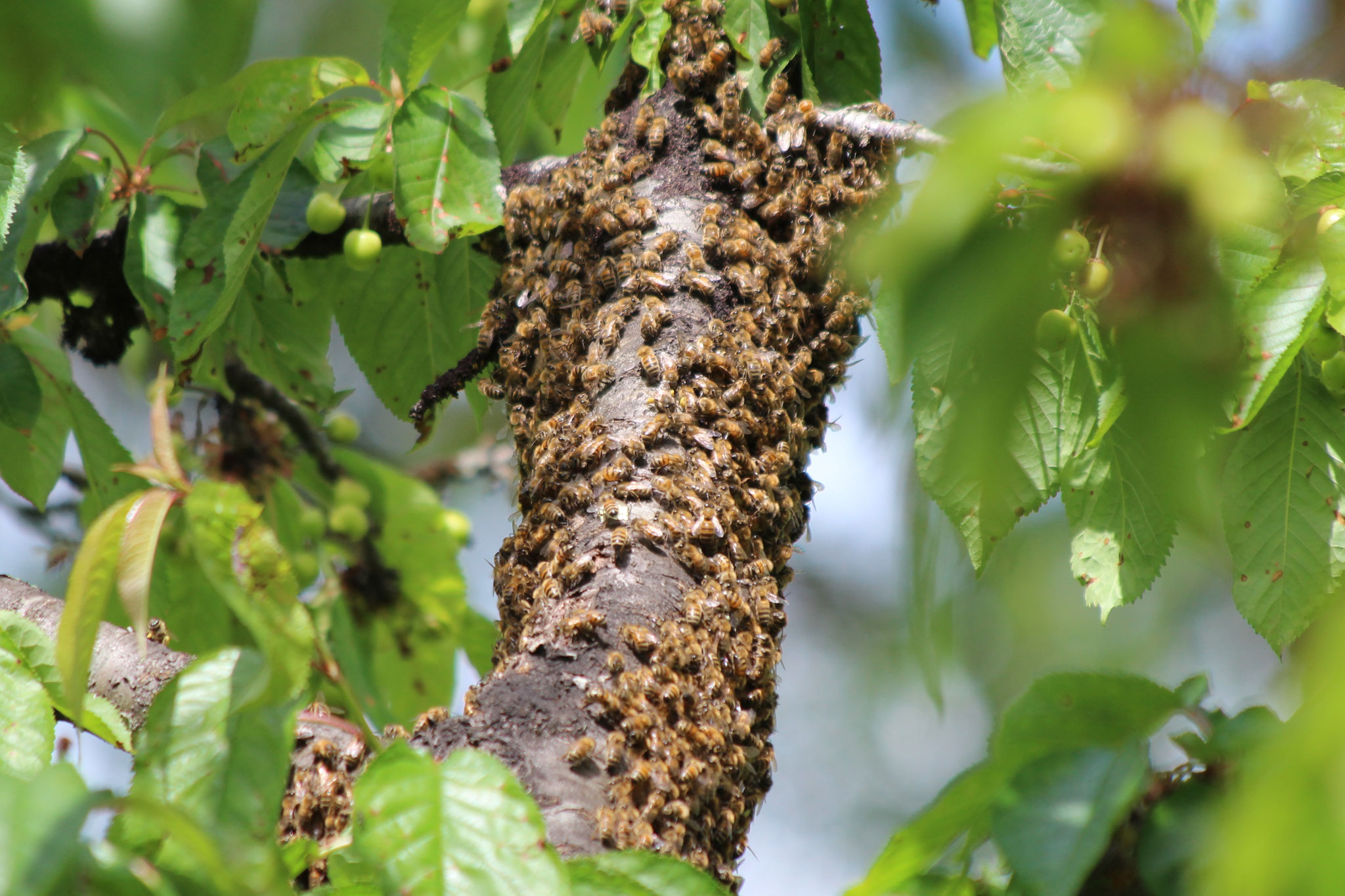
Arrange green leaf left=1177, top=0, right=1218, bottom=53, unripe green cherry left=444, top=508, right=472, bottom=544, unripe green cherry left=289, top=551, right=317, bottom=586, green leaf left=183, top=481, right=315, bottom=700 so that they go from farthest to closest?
unripe green cherry left=444, top=508, right=472, bottom=544, unripe green cherry left=289, top=551, right=317, bottom=586, green leaf left=1177, top=0, right=1218, bottom=53, green leaf left=183, top=481, right=315, bottom=700

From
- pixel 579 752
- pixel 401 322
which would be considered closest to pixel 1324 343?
pixel 579 752

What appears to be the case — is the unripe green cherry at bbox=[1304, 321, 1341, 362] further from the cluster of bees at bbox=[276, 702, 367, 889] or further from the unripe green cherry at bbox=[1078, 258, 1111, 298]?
the cluster of bees at bbox=[276, 702, 367, 889]

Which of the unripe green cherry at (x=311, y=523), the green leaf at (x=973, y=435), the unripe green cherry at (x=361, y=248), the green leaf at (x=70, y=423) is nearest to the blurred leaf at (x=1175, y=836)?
the green leaf at (x=973, y=435)

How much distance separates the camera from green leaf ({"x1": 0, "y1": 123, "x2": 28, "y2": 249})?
1.08m

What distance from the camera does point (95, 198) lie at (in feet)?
6.12

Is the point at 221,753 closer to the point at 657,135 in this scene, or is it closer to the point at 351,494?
the point at 657,135

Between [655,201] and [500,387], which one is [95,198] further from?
[655,201]

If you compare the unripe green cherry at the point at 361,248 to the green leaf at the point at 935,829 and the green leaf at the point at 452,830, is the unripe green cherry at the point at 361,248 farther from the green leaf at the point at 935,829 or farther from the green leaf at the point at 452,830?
the green leaf at the point at 935,829

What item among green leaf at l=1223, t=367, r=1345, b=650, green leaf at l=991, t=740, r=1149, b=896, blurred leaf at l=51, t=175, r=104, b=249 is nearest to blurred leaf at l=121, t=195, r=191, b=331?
blurred leaf at l=51, t=175, r=104, b=249

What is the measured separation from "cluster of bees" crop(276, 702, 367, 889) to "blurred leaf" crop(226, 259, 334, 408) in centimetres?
113

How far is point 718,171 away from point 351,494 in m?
1.77

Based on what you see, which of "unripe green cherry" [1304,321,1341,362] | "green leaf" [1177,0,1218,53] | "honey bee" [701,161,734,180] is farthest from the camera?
"green leaf" [1177,0,1218,53]

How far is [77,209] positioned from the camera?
6.07 ft

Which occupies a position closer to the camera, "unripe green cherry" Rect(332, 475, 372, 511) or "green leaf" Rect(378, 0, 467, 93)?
"green leaf" Rect(378, 0, 467, 93)
